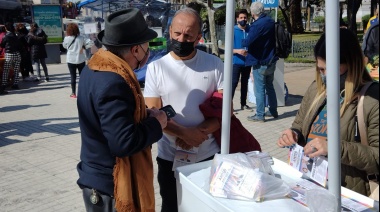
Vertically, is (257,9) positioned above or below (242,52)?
above

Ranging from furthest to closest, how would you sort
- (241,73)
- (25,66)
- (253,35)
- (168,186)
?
(25,66) < (241,73) < (253,35) < (168,186)

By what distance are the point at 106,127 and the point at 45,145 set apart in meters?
4.80

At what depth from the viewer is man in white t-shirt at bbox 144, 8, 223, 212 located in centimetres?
241

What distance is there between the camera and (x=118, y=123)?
184 cm

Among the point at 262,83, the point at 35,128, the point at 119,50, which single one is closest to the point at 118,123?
the point at 119,50

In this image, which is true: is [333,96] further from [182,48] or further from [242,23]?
[242,23]

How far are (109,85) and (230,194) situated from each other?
733mm

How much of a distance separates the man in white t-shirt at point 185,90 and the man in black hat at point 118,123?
13.5 inches

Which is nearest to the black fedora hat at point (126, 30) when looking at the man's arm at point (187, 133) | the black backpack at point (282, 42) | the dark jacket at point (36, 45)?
the man's arm at point (187, 133)

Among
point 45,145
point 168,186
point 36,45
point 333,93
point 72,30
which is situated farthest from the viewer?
point 36,45

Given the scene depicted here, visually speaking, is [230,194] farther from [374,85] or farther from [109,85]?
[374,85]

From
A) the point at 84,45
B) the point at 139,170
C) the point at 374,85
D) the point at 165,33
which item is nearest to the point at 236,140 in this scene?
the point at 139,170

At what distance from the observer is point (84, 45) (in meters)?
9.55

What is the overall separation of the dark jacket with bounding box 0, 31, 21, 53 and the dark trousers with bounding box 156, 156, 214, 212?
375 inches
